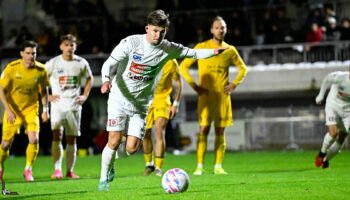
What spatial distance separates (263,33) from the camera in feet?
75.0

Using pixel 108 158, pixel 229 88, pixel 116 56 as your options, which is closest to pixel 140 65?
pixel 116 56

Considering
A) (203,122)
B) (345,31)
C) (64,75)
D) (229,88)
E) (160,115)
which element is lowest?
(203,122)

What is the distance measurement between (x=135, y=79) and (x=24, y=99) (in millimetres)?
3754

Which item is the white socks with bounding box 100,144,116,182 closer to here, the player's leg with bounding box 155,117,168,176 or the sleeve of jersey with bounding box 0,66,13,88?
the player's leg with bounding box 155,117,168,176

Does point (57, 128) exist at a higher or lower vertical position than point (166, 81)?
lower

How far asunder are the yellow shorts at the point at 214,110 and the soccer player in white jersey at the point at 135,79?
3333 millimetres

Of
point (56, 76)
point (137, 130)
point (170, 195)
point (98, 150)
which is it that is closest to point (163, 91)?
point (56, 76)

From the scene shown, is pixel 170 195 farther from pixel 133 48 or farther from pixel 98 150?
pixel 98 150

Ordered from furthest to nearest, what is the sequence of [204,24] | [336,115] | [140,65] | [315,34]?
[204,24], [315,34], [336,115], [140,65]

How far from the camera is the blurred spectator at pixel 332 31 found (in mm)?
21719

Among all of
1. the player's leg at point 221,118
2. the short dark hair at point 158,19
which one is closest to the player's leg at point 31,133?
the player's leg at point 221,118

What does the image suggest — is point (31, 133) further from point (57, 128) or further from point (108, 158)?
point (108, 158)

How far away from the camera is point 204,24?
79.9 ft

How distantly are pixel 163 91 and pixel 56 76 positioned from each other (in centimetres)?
202
